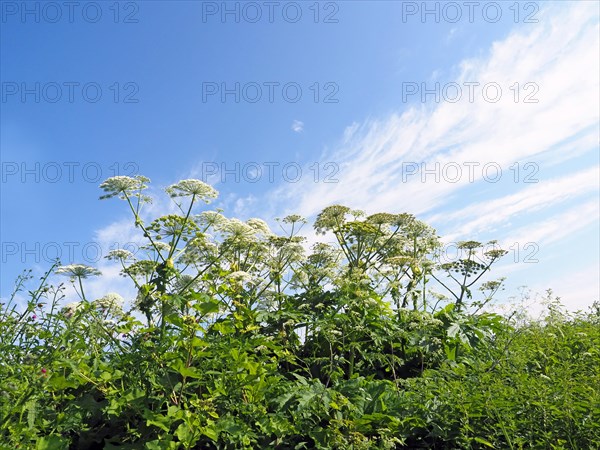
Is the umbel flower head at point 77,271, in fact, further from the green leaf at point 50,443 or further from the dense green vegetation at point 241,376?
the green leaf at point 50,443

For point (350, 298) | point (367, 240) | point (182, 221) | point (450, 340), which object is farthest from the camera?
point (367, 240)

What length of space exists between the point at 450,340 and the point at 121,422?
352 cm

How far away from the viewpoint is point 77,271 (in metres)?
4.69

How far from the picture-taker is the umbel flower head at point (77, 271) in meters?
4.65

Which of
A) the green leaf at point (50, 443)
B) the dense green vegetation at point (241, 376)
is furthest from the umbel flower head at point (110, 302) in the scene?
the green leaf at point (50, 443)

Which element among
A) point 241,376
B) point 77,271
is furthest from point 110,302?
point 241,376

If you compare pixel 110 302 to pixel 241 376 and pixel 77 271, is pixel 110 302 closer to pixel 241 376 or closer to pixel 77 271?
pixel 77 271

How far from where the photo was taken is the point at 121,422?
3822 mm

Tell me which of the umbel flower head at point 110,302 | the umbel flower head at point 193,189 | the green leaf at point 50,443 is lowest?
the green leaf at point 50,443

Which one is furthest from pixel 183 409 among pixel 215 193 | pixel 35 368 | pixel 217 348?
pixel 215 193

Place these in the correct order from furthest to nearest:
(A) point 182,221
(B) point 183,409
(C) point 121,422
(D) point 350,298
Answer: (D) point 350,298, (A) point 182,221, (C) point 121,422, (B) point 183,409

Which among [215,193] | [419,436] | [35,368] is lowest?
[419,436]

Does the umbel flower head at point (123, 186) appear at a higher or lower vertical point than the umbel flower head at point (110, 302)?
higher

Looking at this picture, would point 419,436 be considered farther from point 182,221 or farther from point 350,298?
point 182,221
